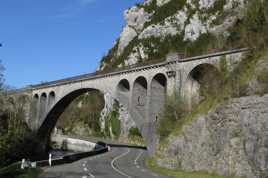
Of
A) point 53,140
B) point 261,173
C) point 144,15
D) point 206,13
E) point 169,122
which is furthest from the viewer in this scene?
point 144,15

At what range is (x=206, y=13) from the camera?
9206 cm

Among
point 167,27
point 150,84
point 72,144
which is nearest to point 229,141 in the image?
point 150,84

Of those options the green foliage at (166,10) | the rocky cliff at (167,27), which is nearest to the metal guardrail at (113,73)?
the rocky cliff at (167,27)

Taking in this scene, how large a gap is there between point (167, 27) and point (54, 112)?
40358mm

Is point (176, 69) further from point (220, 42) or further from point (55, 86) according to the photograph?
point (55, 86)

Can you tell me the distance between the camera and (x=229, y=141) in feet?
89.4

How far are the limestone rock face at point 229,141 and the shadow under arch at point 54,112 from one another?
132ft

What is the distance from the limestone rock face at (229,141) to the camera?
79.0 ft

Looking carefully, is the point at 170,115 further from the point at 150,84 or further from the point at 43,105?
the point at 43,105

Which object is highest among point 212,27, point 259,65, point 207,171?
point 212,27

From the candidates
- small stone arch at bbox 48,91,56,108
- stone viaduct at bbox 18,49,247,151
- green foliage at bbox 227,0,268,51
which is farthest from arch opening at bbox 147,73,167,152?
small stone arch at bbox 48,91,56,108

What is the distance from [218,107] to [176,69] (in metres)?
18.6

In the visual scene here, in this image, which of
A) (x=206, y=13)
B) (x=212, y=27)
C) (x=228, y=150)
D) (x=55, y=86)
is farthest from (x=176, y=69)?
(x=206, y=13)

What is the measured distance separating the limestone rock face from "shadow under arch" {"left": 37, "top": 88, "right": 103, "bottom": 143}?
40.2 m
